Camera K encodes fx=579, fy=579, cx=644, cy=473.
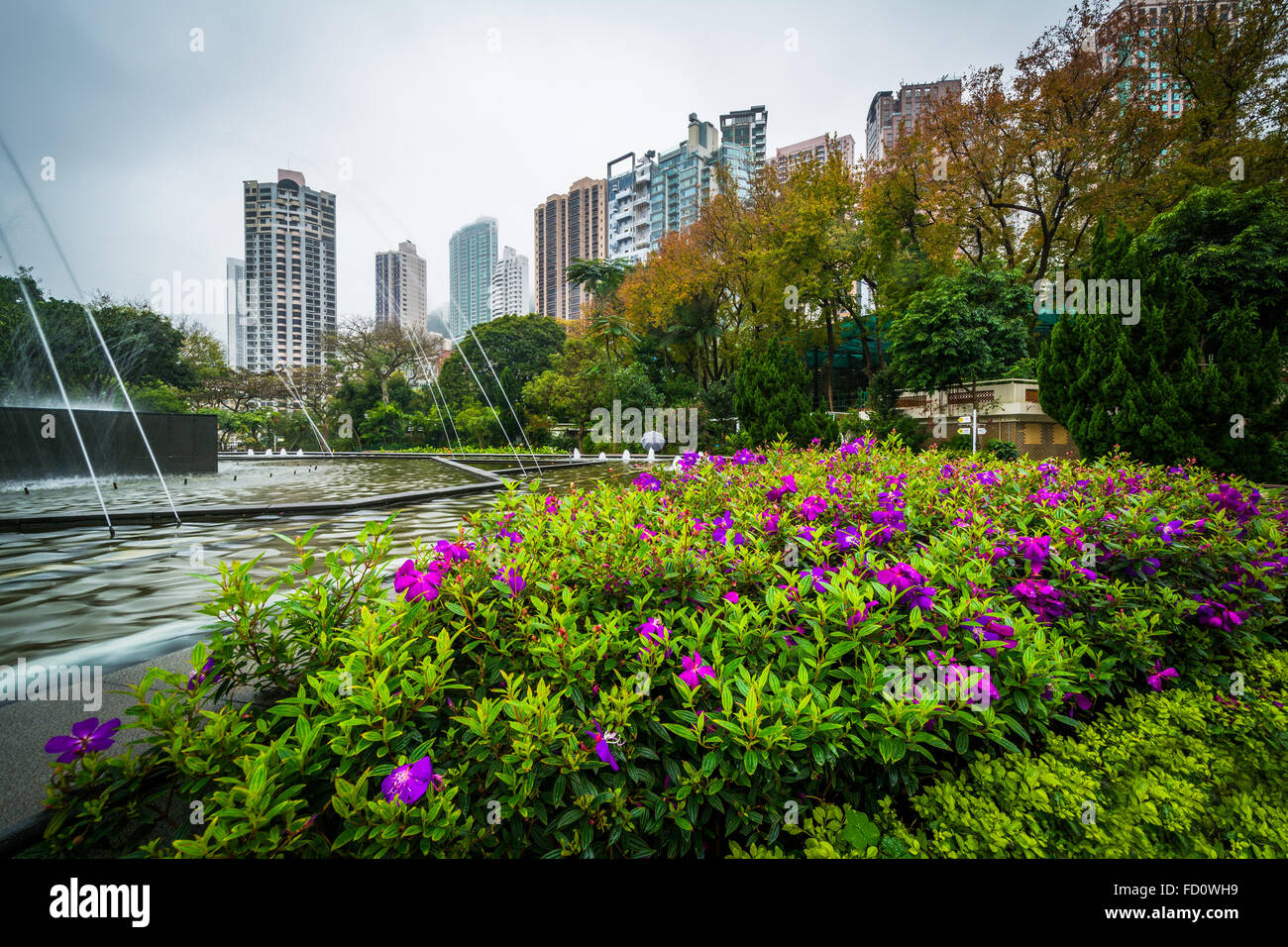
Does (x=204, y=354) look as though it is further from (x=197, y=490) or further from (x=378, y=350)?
(x=197, y=490)

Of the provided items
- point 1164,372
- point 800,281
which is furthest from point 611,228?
point 1164,372

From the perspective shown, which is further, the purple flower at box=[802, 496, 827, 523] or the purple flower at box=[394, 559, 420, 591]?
the purple flower at box=[802, 496, 827, 523]

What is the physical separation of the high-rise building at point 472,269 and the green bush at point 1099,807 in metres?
60.0

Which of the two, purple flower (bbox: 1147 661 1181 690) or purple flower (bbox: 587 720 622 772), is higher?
purple flower (bbox: 587 720 622 772)

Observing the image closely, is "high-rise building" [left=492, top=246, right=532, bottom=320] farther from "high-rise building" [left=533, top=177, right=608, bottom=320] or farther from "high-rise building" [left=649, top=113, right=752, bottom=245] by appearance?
"high-rise building" [left=649, top=113, right=752, bottom=245]

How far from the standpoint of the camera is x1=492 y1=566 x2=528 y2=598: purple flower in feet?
7.09

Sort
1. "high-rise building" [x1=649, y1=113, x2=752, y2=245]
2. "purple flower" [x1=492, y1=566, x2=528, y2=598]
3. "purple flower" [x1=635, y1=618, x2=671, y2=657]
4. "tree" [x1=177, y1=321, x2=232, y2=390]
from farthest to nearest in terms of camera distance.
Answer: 1. "high-rise building" [x1=649, y1=113, x2=752, y2=245]
2. "tree" [x1=177, y1=321, x2=232, y2=390]
3. "purple flower" [x1=492, y1=566, x2=528, y2=598]
4. "purple flower" [x1=635, y1=618, x2=671, y2=657]

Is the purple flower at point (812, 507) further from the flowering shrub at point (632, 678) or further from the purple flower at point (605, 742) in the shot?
the purple flower at point (605, 742)

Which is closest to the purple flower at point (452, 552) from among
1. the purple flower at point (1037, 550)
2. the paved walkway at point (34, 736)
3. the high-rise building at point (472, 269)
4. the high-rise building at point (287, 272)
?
the paved walkway at point (34, 736)

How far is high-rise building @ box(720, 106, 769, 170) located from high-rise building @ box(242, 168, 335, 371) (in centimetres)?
7886

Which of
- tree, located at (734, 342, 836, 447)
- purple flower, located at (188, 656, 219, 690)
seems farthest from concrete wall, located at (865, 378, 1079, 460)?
purple flower, located at (188, 656, 219, 690)

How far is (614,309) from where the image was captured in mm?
36219

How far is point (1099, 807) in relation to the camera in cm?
186
